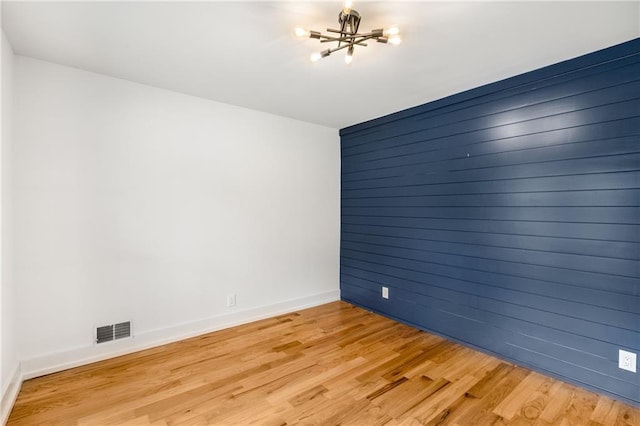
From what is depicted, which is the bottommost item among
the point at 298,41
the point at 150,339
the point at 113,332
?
the point at 150,339

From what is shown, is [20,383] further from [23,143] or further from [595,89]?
[595,89]

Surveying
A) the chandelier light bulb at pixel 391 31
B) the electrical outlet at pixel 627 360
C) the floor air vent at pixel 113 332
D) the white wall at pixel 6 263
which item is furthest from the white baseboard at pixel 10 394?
the electrical outlet at pixel 627 360

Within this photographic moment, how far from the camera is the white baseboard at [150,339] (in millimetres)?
2308

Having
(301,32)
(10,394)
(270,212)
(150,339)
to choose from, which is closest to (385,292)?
(270,212)

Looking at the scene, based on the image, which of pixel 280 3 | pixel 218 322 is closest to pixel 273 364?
pixel 218 322

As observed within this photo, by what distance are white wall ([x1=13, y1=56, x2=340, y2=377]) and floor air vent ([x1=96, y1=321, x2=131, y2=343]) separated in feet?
0.22

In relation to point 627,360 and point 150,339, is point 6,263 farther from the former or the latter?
point 627,360

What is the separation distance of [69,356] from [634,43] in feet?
15.8

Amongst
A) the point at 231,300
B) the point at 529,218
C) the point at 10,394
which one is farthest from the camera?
the point at 231,300

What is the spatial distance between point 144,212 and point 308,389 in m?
2.15

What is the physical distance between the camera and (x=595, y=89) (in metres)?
2.15

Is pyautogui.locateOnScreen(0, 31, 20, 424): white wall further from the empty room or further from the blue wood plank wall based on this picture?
the blue wood plank wall

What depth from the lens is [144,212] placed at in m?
2.77

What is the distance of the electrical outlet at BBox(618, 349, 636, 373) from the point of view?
1.99 meters
